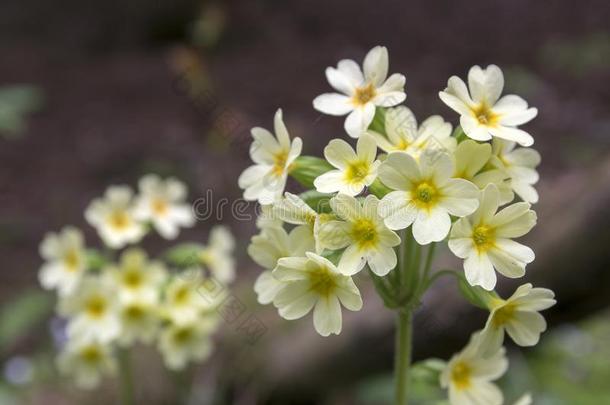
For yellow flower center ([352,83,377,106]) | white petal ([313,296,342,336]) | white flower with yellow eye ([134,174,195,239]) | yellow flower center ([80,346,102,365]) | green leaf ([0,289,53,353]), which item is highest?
green leaf ([0,289,53,353])

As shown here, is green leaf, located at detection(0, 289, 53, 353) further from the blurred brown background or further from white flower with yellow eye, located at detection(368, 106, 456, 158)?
white flower with yellow eye, located at detection(368, 106, 456, 158)

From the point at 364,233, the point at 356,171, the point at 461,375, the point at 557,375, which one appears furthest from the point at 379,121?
the point at 557,375

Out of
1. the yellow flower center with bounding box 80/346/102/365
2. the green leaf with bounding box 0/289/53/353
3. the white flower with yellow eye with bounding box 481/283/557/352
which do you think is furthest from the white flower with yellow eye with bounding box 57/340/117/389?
the white flower with yellow eye with bounding box 481/283/557/352

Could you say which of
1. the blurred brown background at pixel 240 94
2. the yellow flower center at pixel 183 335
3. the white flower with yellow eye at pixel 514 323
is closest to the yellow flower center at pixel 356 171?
the white flower with yellow eye at pixel 514 323

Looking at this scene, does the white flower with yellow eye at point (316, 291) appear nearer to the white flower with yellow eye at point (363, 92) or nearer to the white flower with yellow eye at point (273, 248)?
the white flower with yellow eye at point (273, 248)

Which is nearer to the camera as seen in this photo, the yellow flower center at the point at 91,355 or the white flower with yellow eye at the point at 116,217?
the white flower with yellow eye at the point at 116,217

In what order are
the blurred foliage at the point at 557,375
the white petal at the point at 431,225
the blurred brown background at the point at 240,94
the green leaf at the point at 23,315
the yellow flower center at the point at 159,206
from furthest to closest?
the green leaf at the point at 23,315, the blurred brown background at the point at 240,94, the blurred foliage at the point at 557,375, the yellow flower center at the point at 159,206, the white petal at the point at 431,225

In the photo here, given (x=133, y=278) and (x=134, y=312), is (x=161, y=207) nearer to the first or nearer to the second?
(x=133, y=278)
